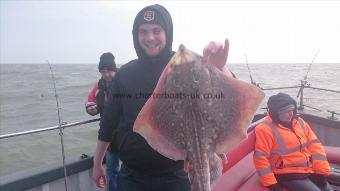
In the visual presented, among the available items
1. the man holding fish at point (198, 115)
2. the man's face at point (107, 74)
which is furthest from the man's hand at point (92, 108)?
the man holding fish at point (198, 115)

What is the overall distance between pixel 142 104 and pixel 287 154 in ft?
7.92

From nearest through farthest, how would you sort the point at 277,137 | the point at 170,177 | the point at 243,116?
the point at 243,116, the point at 170,177, the point at 277,137

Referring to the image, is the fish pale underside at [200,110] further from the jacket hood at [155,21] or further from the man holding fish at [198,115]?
the jacket hood at [155,21]

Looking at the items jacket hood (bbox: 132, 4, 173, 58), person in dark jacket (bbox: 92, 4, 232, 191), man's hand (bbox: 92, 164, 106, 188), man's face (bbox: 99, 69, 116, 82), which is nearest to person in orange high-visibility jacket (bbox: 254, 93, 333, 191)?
person in dark jacket (bbox: 92, 4, 232, 191)

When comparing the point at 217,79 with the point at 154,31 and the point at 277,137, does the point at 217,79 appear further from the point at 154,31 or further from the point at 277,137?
the point at 277,137

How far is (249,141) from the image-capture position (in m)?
4.48

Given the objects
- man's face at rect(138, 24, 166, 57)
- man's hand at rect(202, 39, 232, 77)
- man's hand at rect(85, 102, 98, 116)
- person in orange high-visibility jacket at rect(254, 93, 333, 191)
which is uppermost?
man's face at rect(138, 24, 166, 57)

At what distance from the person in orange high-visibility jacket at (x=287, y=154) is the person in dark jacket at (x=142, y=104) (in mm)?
1790

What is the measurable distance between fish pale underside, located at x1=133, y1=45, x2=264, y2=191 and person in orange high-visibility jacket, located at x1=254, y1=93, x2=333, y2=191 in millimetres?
2187

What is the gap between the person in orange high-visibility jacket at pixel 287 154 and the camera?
153 inches

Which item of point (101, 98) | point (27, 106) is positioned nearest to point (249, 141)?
point (101, 98)

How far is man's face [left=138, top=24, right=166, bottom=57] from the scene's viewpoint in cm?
256

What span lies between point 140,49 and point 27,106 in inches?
942

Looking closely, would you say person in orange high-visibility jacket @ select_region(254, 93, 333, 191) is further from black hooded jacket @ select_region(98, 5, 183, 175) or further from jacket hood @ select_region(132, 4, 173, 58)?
jacket hood @ select_region(132, 4, 173, 58)
